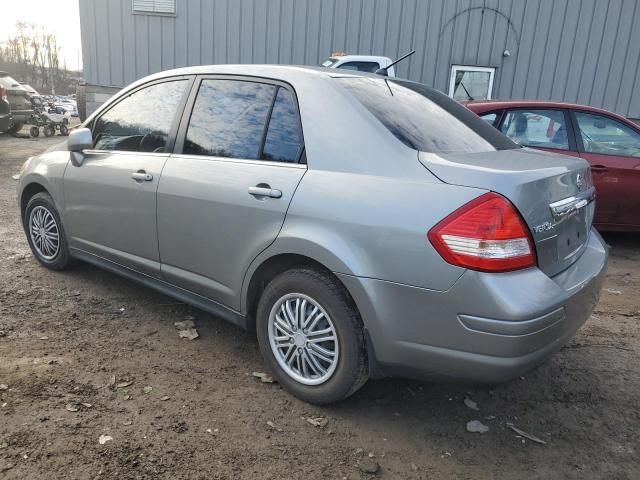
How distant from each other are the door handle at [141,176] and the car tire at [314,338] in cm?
111

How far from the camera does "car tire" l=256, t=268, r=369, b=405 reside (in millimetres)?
2449

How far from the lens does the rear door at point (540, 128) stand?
5605 millimetres

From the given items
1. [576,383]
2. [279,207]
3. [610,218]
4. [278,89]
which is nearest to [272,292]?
[279,207]

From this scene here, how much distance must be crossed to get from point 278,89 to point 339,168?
2.23ft

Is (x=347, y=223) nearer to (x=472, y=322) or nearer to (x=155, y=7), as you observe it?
(x=472, y=322)

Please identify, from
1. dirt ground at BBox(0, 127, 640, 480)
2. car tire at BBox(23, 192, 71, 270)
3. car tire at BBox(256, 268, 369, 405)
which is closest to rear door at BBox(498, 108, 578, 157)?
dirt ground at BBox(0, 127, 640, 480)

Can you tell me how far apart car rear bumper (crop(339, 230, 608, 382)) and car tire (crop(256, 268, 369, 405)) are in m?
0.11

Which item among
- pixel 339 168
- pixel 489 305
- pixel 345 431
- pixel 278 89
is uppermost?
pixel 278 89

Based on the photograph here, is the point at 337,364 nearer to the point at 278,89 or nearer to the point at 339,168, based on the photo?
the point at 339,168

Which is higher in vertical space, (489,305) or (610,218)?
(489,305)

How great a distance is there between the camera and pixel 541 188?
7.47ft

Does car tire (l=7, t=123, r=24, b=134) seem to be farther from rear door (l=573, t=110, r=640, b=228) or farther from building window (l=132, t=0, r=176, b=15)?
rear door (l=573, t=110, r=640, b=228)

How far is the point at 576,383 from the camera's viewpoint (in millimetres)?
3033

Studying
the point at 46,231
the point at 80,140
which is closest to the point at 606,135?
the point at 80,140
